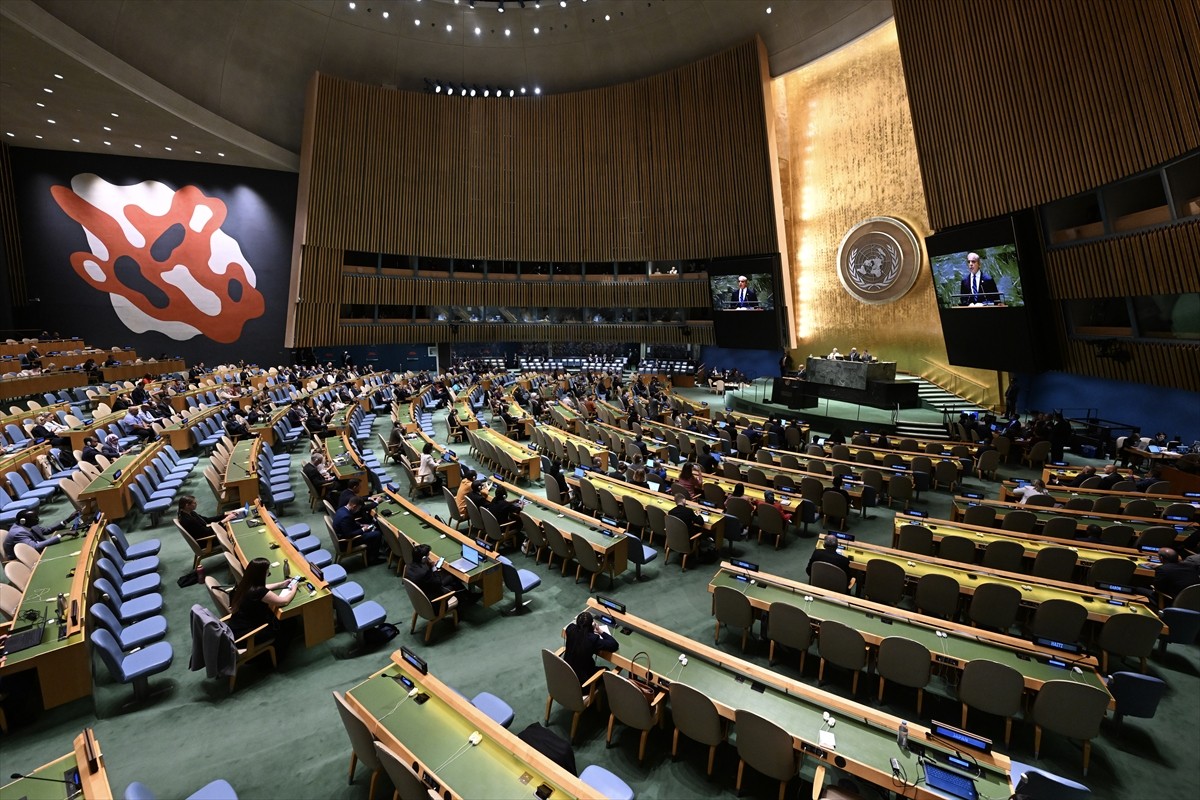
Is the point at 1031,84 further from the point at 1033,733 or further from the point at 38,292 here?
the point at 38,292

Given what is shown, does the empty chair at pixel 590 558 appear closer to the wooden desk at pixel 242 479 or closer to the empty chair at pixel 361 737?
the empty chair at pixel 361 737

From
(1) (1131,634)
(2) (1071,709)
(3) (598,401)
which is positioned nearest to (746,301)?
(3) (598,401)

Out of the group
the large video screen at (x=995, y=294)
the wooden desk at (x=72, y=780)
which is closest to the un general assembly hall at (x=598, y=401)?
the wooden desk at (x=72, y=780)

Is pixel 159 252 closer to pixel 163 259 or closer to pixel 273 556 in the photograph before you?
pixel 163 259

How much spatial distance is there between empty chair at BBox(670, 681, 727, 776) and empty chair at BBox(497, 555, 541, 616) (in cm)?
261

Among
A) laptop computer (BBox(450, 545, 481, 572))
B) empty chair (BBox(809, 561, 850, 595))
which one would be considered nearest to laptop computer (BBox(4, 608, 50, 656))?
laptop computer (BBox(450, 545, 481, 572))

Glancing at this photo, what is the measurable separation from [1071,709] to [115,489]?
11.6 metres

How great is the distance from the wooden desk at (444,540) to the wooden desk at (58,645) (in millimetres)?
2800

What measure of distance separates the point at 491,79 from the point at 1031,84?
81.8 feet

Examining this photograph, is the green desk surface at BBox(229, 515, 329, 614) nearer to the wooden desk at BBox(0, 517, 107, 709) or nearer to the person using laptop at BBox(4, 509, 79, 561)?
the wooden desk at BBox(0, 517, 107, 709)

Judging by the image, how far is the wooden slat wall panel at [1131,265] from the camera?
33.2 feet

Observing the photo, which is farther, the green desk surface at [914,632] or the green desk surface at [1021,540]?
the green desk surface at [1021,540]

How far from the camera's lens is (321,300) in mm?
26188

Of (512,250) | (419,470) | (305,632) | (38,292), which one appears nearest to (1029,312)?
(419,470)
